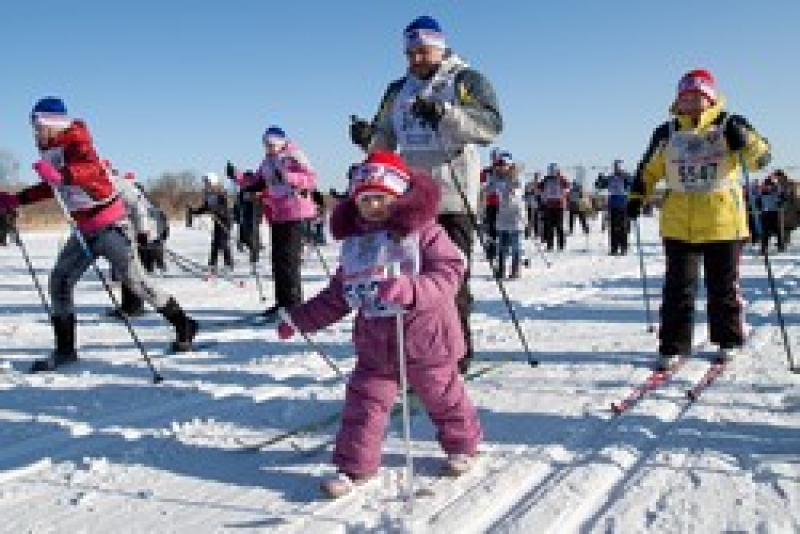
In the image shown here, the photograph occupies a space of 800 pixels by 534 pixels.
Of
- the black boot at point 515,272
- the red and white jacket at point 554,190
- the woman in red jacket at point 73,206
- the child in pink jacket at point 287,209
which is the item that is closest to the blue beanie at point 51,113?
the woman in red jacket at point 73,206

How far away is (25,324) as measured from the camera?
9.27 metres

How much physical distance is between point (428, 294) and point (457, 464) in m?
0.73

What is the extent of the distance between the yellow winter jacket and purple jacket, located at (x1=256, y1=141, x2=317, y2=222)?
393 centimetres

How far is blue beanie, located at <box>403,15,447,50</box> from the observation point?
5.25 meters

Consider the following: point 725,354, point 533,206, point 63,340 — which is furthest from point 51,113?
point 533,206

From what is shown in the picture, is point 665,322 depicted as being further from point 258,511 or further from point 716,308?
point 258,511

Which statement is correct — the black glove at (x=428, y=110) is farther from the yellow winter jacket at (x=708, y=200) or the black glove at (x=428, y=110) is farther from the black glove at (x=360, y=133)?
the yellow winter jacket at (x=708, y=200)

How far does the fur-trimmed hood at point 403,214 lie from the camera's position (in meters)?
3.79

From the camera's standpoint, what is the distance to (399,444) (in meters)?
4.25

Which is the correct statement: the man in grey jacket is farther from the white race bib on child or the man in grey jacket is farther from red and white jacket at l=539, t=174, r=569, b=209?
red and white jacket at l=539, t=174, r=569, b=209

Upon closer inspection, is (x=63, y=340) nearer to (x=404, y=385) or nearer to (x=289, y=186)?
(x=289, y=186)

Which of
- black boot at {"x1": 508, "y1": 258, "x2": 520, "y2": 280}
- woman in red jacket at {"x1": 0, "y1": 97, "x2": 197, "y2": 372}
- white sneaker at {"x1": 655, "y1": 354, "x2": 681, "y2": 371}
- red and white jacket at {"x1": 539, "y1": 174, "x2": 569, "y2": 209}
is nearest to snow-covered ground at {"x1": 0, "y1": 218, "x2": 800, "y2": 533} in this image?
white sneaker at {"x1": 655, "y1": 354, "x2": 681, "y2": 371}

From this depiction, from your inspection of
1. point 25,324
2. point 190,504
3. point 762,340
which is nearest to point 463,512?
point 190,504

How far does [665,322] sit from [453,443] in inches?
105
